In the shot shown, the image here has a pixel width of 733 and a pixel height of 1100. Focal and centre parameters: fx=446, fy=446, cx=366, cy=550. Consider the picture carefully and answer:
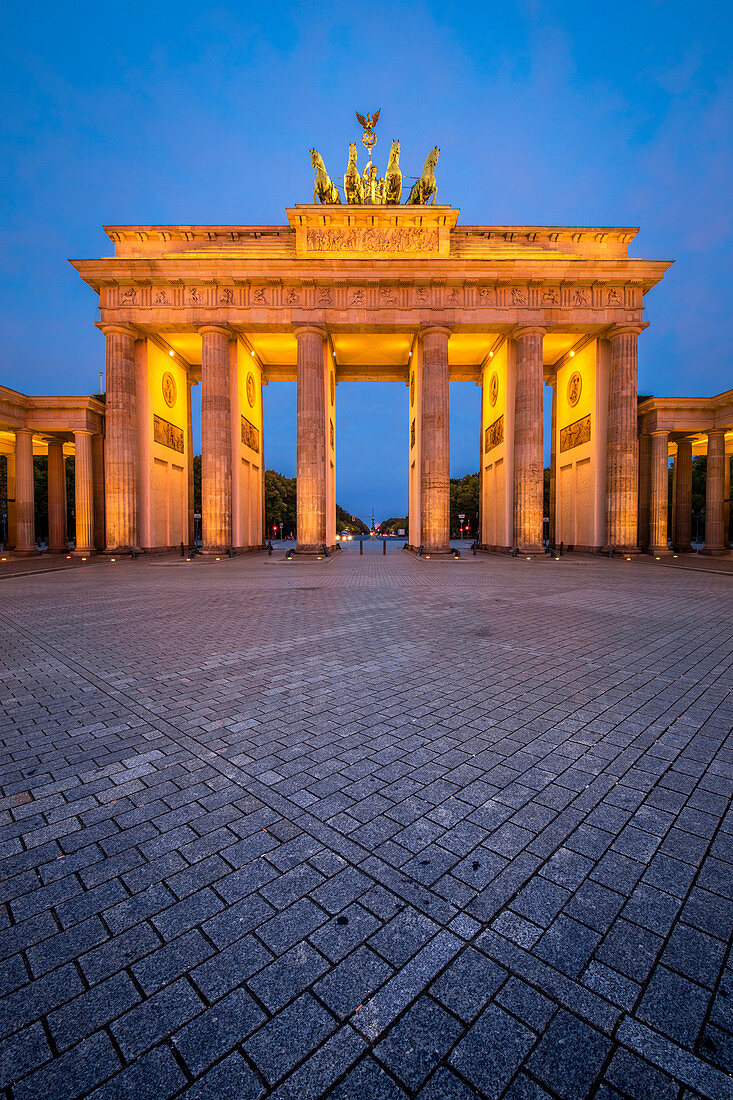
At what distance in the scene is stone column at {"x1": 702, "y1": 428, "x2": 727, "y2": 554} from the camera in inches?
1015

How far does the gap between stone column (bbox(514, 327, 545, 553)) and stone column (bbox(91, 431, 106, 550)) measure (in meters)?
24.6

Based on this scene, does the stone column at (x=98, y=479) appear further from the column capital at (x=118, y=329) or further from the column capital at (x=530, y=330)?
the column capital at (x=530, y=330)

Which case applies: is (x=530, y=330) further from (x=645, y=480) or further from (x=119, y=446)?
(x=119, y=446)

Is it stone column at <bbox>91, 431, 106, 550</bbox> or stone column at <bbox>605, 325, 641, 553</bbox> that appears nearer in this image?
stone column at <bbox>605, 325, 641, 553</bbox>

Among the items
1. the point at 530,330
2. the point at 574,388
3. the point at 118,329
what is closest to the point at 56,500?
the point at 118,329

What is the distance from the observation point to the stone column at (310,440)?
23656 mm

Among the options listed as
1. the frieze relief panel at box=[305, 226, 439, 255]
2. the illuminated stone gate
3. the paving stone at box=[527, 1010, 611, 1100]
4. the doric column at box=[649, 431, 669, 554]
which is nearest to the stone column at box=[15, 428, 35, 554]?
the illuminated stone gate

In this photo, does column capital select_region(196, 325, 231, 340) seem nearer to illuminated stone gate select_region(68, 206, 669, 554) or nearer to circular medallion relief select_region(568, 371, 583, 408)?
illuminated stone gate select_region(68, 206, 669, 554)

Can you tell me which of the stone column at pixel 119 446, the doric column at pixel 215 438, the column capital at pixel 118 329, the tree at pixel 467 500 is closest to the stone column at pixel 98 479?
the stone column at pixel 119 446

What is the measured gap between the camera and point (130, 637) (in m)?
6.79

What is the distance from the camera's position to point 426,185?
86.8 ft

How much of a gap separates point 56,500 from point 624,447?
34.9m

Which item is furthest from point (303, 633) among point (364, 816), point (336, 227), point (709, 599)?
point (336, 227)

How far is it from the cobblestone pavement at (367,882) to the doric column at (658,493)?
2411cm
